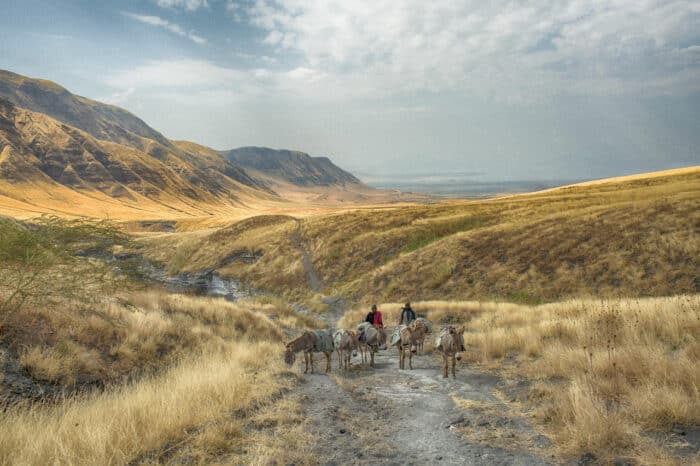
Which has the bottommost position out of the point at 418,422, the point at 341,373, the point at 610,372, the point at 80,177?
the point at 341,373

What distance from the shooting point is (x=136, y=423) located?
6395 millimetres

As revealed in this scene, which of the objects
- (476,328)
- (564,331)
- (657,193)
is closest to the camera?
(564,331)

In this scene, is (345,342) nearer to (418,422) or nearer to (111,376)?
(418,422)

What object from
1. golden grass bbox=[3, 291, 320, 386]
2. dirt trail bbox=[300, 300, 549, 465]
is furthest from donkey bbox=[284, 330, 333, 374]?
golden grass bbox=[3, 291, 320, 386]

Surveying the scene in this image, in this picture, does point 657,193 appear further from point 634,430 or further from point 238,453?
point 238,453

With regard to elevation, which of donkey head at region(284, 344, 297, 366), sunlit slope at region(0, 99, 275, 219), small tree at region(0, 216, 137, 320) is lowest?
donkey head at region(284, 344, 297, 366)

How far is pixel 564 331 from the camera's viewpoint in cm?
1315

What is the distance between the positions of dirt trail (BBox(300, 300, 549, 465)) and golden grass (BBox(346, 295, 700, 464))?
74 centimetres

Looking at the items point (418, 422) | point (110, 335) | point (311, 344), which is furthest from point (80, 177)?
point (418, 422)

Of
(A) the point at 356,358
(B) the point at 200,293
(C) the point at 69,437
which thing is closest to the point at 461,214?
(B) the point at 200,293

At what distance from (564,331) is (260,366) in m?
9.79

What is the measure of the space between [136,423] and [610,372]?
9039 millimetres

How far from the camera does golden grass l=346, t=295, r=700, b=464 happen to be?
6.00 meters

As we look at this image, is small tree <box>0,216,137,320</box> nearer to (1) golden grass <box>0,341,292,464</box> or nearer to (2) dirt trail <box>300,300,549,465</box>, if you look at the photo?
(1) golden grass <box>0,341,292,464</box>
